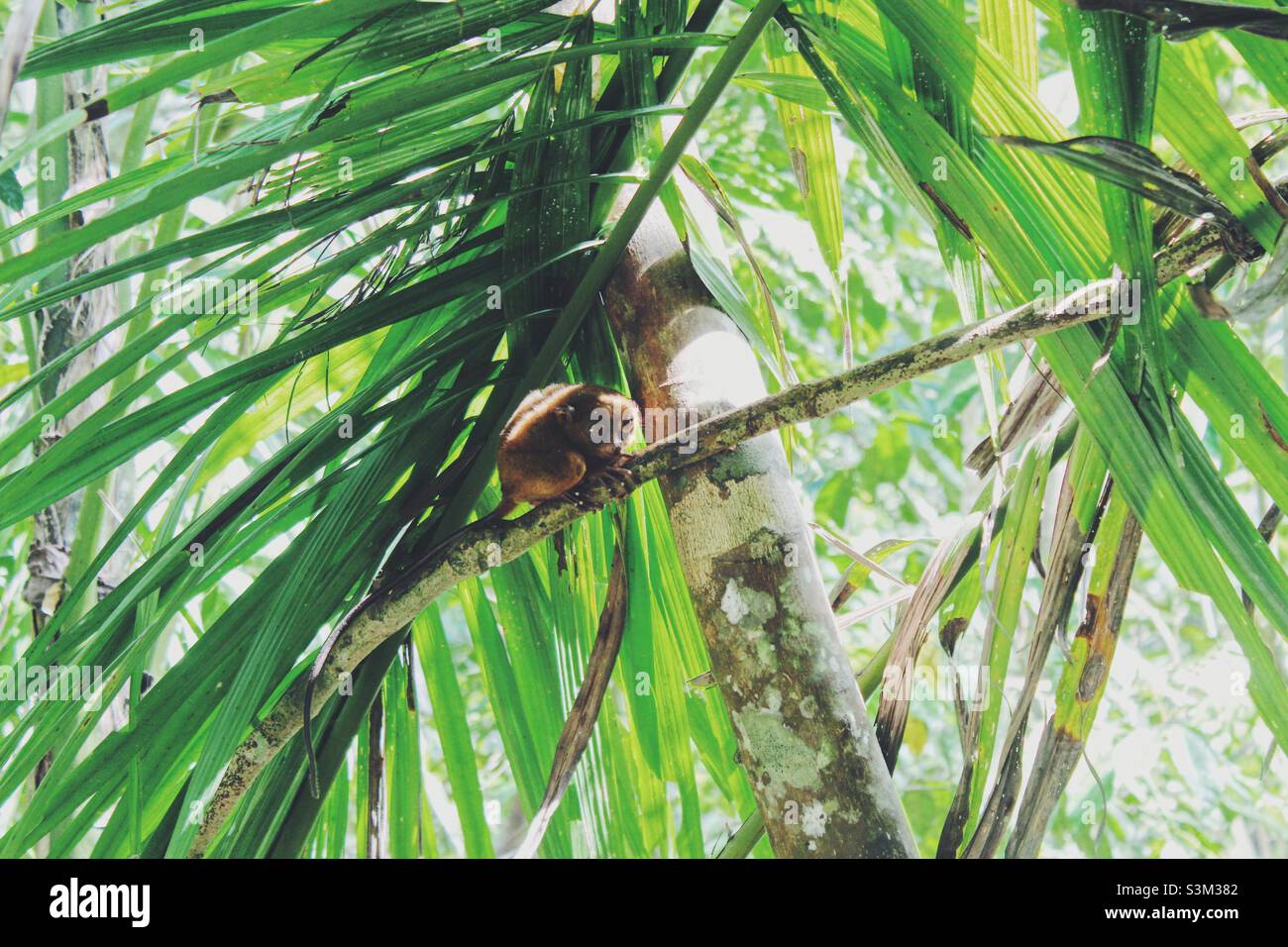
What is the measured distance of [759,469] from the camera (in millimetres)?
1908

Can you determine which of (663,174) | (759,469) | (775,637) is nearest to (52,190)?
(663,174)

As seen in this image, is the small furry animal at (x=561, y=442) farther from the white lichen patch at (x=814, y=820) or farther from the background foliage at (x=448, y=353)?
the white lichen patch at (x=814, y=820)

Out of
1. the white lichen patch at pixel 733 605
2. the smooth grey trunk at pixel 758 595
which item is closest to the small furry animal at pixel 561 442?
the smooth grey trunk at pixel 758 595

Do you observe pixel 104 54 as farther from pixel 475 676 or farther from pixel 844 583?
pixel 475 676

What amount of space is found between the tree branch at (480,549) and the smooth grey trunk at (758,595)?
6.7 inches

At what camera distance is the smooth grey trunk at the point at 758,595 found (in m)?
1.70

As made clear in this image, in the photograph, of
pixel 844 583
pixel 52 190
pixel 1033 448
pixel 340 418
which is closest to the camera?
pixel 340 418

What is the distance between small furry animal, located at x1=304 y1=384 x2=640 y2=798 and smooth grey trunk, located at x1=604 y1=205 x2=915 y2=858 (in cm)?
10

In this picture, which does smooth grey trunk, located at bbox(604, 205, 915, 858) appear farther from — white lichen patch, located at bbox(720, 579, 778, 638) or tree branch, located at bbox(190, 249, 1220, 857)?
tree branch, located at bbox(190, 249, 1220, 857)

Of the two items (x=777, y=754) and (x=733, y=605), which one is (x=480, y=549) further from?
(x=777, y=754)

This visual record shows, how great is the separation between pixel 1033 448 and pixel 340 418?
1280 mm

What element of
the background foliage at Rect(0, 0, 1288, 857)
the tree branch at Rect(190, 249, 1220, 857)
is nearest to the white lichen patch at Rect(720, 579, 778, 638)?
the tree branch at Rect(190, 249, 1220, 857)

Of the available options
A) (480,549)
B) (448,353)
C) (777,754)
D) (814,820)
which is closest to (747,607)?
(777,754)

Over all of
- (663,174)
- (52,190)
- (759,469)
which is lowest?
(759,469)
